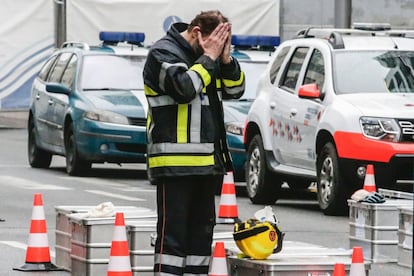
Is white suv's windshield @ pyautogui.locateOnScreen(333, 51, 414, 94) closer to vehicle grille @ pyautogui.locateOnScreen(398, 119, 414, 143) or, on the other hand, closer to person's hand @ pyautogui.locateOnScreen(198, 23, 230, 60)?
vehicle grille @ pyautogui.locateOnScreen(398, 119, 414, 143)

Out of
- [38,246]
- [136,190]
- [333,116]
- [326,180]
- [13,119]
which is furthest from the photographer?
[13,119]

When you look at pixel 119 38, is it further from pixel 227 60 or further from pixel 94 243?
pixel 227 60

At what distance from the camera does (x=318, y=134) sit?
50.1ft

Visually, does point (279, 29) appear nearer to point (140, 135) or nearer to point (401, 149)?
point (140, 135)

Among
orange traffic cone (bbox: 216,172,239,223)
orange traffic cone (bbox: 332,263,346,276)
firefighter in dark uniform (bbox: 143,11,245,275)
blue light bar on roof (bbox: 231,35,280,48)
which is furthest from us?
blue light bar on roof (bbox: 231,35,280,48)

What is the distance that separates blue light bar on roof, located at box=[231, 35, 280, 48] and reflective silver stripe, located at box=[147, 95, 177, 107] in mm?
12257

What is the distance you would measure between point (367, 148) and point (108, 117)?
562 centimetres

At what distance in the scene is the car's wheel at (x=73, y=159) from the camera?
1991 cm

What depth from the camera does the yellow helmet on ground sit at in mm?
8844

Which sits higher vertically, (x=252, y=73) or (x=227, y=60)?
(x=227, y=60)

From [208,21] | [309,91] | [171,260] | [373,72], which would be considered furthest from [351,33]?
[171,260]

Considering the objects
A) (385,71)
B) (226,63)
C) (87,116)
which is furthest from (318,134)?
(226,63)

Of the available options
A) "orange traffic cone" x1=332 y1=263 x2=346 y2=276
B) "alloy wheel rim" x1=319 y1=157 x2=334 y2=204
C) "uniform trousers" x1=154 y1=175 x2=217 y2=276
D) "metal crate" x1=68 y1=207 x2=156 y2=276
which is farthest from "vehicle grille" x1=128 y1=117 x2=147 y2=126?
"orange traffic cone" x1=332 y1=263 x2=346 y2=276

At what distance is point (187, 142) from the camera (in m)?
8.49
